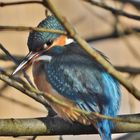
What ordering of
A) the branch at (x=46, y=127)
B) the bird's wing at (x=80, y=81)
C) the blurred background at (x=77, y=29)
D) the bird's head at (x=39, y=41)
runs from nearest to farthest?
the branch at (x=46, y=127) < the bird's wing at (x=80, y=81) < the bird's head at (x=39, y=41) < the blurred background at (x=77, y=29)

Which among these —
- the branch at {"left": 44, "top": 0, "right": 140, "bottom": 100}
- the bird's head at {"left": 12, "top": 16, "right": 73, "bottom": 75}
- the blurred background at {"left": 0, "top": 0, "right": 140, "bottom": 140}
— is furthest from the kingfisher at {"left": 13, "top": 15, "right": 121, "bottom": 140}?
the blurred background at {"left": 0, "top": 0, "right": 140, "bottom": 140}

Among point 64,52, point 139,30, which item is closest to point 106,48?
point 139,30

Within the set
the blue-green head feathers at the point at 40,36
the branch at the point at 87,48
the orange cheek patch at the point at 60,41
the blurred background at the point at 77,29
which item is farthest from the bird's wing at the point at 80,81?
the blurred background at the point at 77,29

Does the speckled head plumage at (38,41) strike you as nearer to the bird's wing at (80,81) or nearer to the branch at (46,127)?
the bird's wing at (80,81)

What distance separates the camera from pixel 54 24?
2.52 meters

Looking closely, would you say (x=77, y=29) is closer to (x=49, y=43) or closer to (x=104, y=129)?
(x=49, y=43)

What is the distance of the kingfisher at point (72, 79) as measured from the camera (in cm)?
229

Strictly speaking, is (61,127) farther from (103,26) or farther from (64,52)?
(103,26)

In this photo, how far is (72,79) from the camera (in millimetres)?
2348

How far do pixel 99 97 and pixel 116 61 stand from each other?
4.24 m

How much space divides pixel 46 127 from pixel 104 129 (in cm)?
23

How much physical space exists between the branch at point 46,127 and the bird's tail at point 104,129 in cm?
3

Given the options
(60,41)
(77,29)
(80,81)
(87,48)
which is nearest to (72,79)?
(80,81)

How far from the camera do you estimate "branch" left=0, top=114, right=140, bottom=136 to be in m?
2.04
